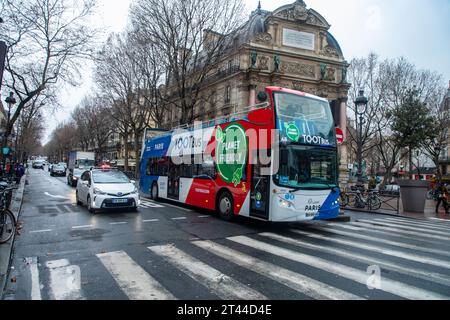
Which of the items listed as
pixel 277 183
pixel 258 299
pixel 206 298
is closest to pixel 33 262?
pixel 206 298

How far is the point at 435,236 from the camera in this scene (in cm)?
921

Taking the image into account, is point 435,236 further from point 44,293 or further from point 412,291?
point 44,293

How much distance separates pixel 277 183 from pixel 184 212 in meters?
5.14

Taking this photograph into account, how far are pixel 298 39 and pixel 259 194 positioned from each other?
39.0 meters

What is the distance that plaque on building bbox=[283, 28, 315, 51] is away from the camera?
42344mm

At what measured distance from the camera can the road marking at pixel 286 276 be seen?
4.39m

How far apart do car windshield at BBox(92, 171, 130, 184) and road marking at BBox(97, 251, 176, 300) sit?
653 centimetres

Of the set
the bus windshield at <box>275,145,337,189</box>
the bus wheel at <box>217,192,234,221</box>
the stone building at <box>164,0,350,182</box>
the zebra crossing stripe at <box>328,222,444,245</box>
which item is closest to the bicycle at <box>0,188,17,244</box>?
the bus wheel at <box>217,192,234,221</box>

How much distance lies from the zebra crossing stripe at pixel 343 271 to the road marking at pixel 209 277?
1692mm

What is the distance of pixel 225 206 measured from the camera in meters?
10.8

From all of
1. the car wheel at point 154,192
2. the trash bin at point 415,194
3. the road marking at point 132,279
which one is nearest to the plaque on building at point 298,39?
the trash bin at point 415,194

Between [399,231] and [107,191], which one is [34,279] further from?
[399,231]

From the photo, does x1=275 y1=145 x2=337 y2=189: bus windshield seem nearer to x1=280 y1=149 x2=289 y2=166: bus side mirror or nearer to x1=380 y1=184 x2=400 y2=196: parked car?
x1=280 y1=149 x2=289 y2=166: bus side mirror

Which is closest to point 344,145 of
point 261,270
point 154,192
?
point 154,192
